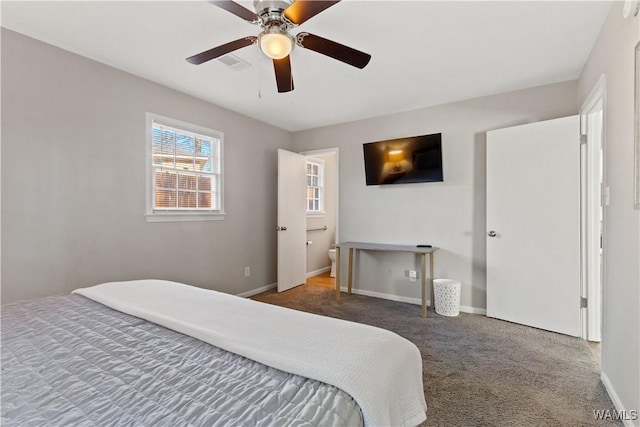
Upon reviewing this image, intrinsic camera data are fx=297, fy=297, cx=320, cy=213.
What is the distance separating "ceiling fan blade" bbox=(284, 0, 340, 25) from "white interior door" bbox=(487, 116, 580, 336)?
2.62m

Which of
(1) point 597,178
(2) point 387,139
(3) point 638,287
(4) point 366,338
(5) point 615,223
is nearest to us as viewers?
(4) point 366,338

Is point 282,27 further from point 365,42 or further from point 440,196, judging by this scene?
point 440,196

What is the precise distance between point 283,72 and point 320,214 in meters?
3.81

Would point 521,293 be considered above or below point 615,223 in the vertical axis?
below

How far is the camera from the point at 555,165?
9.59 feet

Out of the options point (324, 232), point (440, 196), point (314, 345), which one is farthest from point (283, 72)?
point (324, 232)

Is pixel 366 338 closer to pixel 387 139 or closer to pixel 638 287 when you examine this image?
pixel 638 287

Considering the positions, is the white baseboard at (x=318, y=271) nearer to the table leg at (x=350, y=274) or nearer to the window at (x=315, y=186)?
the window at (x=315, y=186)

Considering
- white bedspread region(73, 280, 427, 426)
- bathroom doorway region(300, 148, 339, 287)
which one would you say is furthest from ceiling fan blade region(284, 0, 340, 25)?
bathroom doorway region(300, 148, 339, 287)

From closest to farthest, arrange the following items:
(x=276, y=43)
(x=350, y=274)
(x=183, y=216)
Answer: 1. (x=276, y=43)
2. (x=183, y=216)
3. (x=350, y=274)

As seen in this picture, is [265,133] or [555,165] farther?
[265,133]

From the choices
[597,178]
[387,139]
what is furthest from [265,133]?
[597,178]

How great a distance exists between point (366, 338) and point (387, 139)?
336 centimetres

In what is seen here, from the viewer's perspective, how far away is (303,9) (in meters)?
1.55
